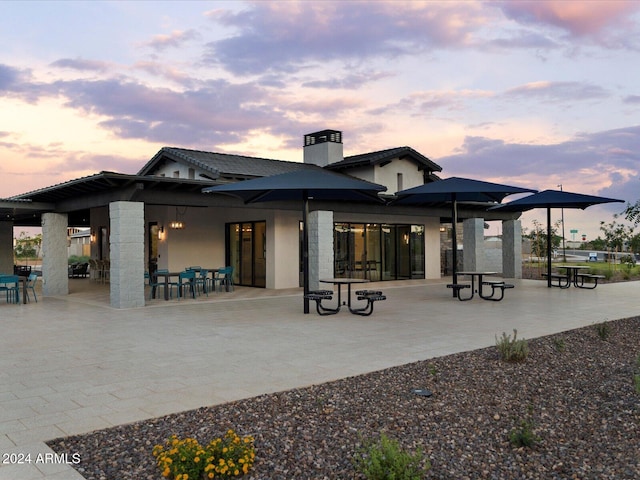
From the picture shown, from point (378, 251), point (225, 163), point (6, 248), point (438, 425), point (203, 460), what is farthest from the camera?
point (6, 248)

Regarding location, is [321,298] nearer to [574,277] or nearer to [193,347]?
[193,347]

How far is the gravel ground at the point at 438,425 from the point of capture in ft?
10.6

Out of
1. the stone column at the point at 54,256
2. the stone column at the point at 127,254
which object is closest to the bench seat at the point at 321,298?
the stone column at the point at 127,254

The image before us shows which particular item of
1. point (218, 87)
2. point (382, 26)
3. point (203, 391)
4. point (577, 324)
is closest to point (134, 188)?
point (218, 87)

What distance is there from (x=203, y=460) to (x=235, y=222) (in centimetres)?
1474

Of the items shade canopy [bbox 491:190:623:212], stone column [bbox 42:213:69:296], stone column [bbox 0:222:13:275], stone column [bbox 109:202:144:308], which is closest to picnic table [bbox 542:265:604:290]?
shade canopy [bbox 491:190:623:212]

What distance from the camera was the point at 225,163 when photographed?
1800cm

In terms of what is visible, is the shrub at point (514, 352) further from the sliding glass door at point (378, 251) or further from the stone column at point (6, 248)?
the stone column at point (6, 248)

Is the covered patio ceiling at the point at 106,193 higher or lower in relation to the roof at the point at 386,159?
lower

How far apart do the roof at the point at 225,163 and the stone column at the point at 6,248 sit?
6.01 m

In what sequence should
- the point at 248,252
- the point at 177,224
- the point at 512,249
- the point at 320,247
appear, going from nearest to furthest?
the point at 320,247, the point at 177,224, the point at 248,252, the point at 512,249

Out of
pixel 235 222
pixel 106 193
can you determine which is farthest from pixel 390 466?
pixel 235 222

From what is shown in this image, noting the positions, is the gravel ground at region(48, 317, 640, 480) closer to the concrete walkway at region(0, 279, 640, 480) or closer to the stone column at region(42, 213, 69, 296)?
the concrete walkway at region(0, 279, 640, 480)

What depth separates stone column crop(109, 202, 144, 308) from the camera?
11.4 meters
